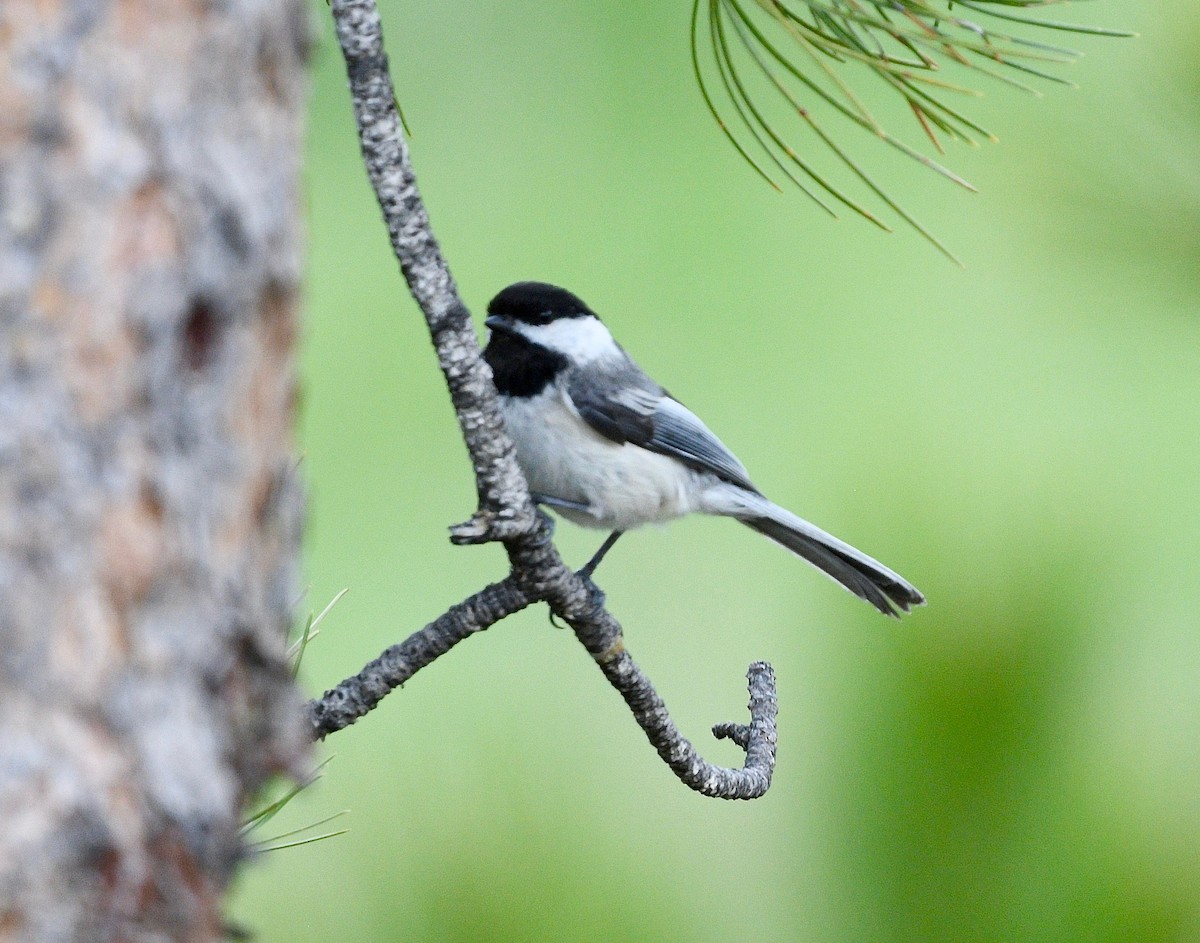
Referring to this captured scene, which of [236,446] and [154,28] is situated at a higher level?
[154,28]

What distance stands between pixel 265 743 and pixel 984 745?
0.93 meters

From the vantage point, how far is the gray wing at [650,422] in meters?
1.27

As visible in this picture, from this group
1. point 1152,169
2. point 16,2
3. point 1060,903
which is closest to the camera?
point 16,2

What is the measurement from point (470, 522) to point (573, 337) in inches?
23.2

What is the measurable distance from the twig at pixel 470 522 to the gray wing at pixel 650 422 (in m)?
0.36

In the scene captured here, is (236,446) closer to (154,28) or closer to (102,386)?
(102,386)

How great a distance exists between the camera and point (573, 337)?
4.29 ft

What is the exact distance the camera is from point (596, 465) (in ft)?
4.14

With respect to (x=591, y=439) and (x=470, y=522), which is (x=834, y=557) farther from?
(x=470, y=522)

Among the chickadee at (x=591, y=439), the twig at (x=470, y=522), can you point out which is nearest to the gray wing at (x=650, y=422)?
the chickadee at (x=591, y=439)

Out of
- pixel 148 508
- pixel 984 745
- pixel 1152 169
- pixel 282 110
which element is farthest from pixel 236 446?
pixel 1152 169

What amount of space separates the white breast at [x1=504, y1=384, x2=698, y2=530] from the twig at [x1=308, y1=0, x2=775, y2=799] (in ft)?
1.01

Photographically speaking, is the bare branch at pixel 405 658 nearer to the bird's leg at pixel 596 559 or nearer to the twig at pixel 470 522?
the twig at pixel 470 522

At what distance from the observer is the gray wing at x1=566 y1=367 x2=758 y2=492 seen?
50.0 inches
